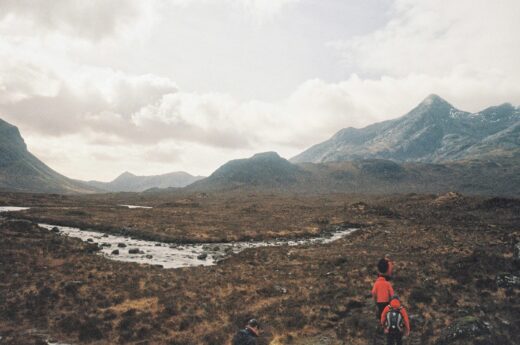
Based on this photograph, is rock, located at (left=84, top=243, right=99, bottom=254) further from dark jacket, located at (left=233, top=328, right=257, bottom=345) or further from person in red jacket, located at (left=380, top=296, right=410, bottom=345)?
person in red jacket, located at (left=380, top=296, right=410, bottom=345)

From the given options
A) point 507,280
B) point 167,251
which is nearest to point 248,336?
point 507,280

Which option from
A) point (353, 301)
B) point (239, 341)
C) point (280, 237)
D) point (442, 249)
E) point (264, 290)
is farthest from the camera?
point (280, 237)

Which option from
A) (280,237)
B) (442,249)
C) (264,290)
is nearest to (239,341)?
(264,290)

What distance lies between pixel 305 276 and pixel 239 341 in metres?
17.3

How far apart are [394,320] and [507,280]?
14520mm

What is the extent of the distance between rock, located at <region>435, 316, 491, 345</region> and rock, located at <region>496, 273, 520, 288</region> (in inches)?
350

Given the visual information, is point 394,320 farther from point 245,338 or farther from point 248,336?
point 245,338

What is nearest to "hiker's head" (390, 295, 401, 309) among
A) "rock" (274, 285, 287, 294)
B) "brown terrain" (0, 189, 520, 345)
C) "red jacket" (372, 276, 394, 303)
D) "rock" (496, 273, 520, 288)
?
"red jacket" (372, 276, 394, 303)

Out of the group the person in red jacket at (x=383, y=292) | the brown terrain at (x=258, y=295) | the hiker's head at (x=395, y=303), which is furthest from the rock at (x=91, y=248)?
the hiker's head at (x=395, y=303)

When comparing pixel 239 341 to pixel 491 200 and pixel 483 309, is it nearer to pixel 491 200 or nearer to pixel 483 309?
pixel 483 309

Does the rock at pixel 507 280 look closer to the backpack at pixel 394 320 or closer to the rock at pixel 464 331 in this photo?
the rock at pixel 464 331

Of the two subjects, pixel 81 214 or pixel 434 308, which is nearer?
pixel 434 308

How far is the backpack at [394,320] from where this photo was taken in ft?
38.4

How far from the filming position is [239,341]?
11086mm
